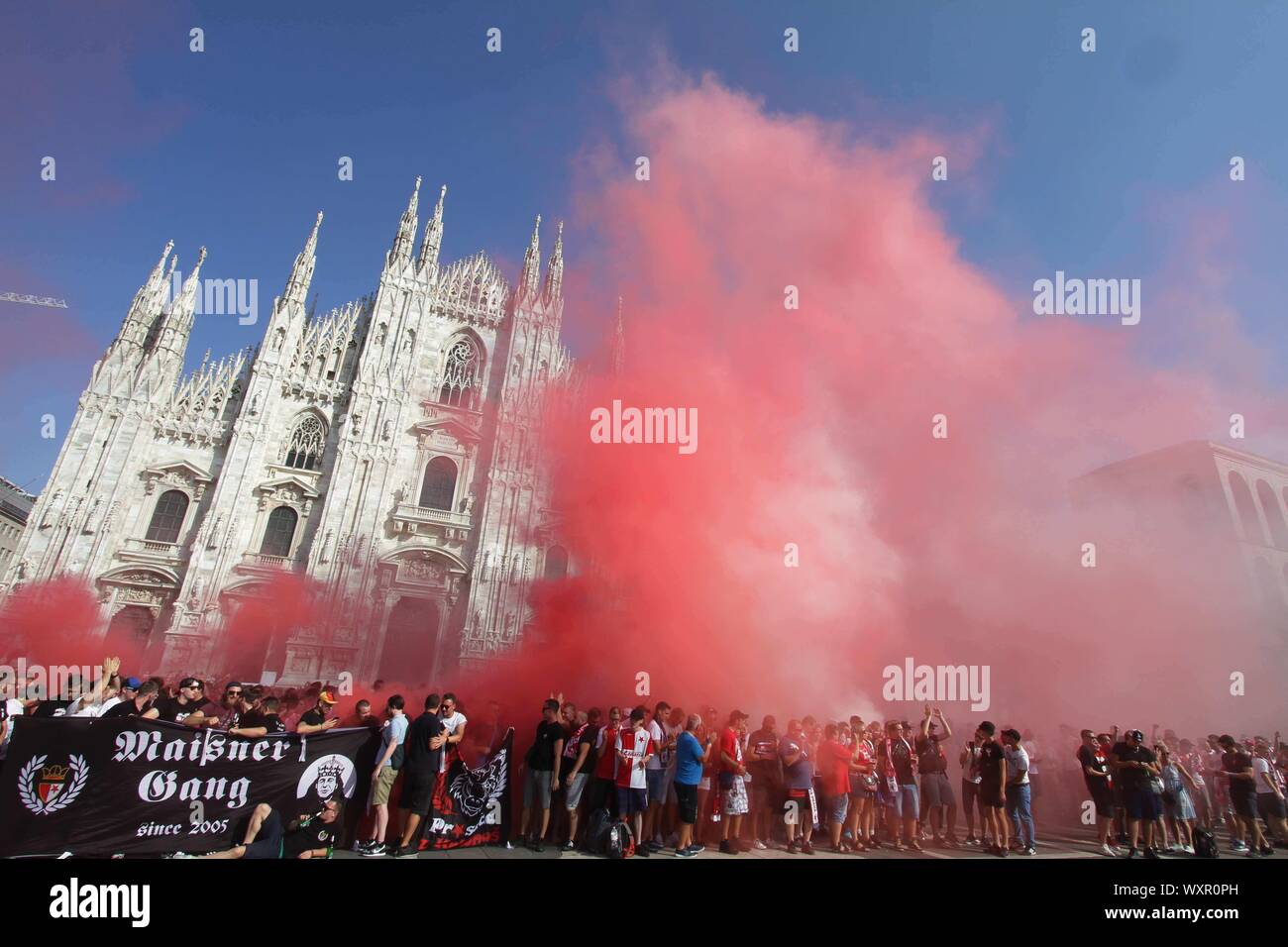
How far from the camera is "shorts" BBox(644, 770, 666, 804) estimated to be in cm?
887

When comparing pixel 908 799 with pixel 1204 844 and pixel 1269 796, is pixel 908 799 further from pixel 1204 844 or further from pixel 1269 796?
pixel 1269 796

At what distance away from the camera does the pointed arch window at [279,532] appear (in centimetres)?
2398

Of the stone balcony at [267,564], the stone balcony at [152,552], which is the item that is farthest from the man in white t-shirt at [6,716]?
the stone balcony at [152,552]

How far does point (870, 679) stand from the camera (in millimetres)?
18422

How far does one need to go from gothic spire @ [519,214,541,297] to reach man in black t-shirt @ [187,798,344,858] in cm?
2629

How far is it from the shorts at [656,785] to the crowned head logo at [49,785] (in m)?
6.59

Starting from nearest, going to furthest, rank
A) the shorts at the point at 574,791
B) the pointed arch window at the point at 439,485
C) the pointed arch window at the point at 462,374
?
1. the shorts at the point at 574,791
2. the pointed arch window at the point at 439,485
3. the pointed arch window at the point at 462,374

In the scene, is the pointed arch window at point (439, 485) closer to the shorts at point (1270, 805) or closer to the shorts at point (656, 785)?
the shorts at point (656, 785)

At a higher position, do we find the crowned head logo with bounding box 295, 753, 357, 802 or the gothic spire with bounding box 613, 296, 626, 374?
the gothic spire with bounding box 613, 296, 626, 374

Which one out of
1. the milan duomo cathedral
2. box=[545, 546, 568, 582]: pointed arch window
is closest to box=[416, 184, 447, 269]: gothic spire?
the milan duomo cathedral

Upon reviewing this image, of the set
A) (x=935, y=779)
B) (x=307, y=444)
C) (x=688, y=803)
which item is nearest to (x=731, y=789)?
(x=688, y=803)

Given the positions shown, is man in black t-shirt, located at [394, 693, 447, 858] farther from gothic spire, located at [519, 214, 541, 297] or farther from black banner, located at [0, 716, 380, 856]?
gothic spire, located at [519, 214, 541, 297]
